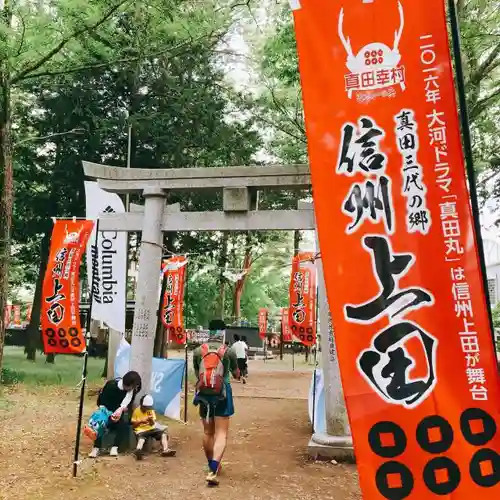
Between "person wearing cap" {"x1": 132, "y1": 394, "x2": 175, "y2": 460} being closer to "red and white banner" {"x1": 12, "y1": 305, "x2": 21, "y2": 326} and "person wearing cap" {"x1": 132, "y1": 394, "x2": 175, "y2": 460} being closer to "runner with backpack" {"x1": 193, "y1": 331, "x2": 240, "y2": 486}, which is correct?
"runner with backpack" {"x1": 193, "y1": 331, "x2": 240, "y2": 486}

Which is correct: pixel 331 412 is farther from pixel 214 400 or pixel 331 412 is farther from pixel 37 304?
pixel 37 304

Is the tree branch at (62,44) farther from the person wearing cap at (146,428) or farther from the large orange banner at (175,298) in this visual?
the person wearing cap at (146,428)

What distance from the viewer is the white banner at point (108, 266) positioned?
10.2 meters

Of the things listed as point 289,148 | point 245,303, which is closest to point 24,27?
point 289,148

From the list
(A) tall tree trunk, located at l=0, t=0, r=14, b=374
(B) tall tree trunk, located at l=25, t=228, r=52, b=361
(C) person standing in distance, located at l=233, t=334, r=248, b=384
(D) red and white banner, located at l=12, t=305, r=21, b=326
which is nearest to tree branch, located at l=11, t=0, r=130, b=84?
(A) tall tree trunk, located at l=0, t=0, r=14, b=374

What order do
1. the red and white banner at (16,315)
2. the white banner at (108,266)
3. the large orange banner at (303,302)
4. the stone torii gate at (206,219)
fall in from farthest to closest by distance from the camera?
1. the red and white banner at (16,315)
2. the large orange banner at (303,302)
3. the white banner at (108,266)
4. the stone torii gate at (206,219)

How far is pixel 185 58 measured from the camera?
15.9 meters

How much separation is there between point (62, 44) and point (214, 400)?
282 inches

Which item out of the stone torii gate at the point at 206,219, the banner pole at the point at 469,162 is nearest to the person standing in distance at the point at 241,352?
the stone torii gate at the point at 206,219

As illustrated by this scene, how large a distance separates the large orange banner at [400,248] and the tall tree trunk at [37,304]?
673 inches

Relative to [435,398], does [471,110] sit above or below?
above

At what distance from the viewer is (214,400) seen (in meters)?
6.31

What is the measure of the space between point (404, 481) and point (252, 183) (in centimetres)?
583

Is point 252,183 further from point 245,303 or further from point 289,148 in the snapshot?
point 245,303
